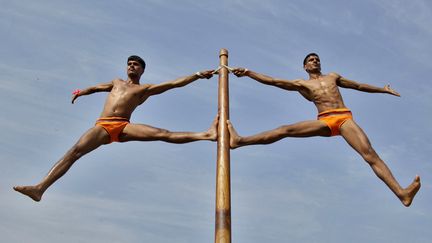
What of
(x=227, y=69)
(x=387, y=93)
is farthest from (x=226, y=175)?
(x=387, y=93)

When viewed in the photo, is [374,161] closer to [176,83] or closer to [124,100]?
[176,83]

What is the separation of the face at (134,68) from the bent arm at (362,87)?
396cm

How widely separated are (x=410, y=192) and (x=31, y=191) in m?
6.39

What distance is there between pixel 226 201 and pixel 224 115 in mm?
1697

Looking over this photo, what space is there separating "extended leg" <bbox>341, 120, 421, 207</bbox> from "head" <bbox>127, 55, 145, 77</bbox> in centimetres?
413

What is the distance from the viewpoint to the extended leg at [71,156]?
9.42 m

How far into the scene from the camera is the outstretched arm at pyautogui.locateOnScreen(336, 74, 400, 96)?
34.5 ft

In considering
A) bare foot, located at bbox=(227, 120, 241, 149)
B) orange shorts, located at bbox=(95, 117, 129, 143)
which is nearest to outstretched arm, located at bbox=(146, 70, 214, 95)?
orange shorts, located at bbox=(95, 117, 129, 143)

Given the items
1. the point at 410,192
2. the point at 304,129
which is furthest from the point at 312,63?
the point at 410,192

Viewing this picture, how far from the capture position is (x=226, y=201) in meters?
8.47

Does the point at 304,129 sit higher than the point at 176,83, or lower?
lower

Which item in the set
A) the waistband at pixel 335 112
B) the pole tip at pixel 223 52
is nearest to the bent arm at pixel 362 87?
the waistband at pixel 335 112

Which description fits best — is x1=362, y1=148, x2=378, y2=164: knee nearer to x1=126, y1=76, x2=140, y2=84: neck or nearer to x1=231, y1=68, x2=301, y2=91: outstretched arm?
x1=231, y1=68, x2=301, y2=91: outstretched arm

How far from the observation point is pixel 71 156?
980cm
